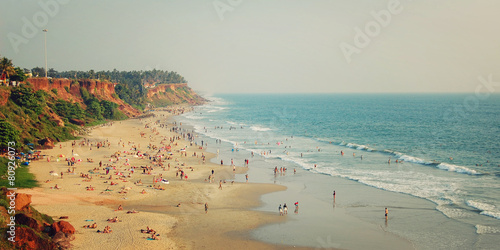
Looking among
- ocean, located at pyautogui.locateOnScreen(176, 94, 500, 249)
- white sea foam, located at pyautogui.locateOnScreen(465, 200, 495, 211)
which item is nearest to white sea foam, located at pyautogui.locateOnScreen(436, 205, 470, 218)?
ocean, located at pyautogui.locateOnScreen(176, 94, 500, 249)

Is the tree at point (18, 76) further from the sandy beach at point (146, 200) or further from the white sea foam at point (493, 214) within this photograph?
the white sea foam at point (493, 214)

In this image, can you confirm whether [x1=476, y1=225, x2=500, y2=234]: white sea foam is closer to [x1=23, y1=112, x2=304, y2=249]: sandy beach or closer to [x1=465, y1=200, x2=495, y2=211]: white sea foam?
[x1=465, y1=200, x2=495, y2=211]: white sea foam

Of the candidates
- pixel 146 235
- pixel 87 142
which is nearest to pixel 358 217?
pixel 146 235

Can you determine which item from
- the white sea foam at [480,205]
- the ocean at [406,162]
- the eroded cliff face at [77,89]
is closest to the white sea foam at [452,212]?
the ocean at [406,162]

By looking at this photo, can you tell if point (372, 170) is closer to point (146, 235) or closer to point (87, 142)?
point (146, 235)

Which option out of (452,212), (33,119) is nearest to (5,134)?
(33,119)
